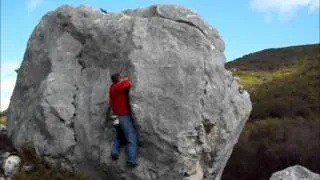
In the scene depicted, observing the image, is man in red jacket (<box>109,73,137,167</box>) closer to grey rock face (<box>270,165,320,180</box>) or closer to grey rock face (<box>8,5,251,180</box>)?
grey rock face (<box>8,5,251,180</box>)

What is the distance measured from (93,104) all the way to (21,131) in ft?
7.38

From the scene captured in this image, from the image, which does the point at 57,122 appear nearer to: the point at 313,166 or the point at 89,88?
the point at 89,88

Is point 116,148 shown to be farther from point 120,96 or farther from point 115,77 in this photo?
point 115,77

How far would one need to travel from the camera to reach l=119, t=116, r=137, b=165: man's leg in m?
12.9

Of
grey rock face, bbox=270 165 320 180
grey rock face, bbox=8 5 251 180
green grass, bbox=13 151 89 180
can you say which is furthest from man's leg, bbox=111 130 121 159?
grey rock face, bbox=270 165 320 180

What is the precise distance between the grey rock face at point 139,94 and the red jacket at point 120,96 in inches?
7.0

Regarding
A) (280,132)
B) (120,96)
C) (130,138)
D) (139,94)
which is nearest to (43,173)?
(130,138)

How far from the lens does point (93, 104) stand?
1408cm

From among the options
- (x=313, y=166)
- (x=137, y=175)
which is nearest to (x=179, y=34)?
(x=137, y=175)

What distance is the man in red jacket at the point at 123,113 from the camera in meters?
12.9

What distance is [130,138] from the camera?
12.9 m

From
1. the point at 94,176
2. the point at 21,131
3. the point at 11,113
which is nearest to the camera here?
the point at 94,176

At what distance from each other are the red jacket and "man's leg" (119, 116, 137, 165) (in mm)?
156

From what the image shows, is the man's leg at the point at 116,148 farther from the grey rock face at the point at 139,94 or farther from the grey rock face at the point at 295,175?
the grey rock face at the point at 295,175
